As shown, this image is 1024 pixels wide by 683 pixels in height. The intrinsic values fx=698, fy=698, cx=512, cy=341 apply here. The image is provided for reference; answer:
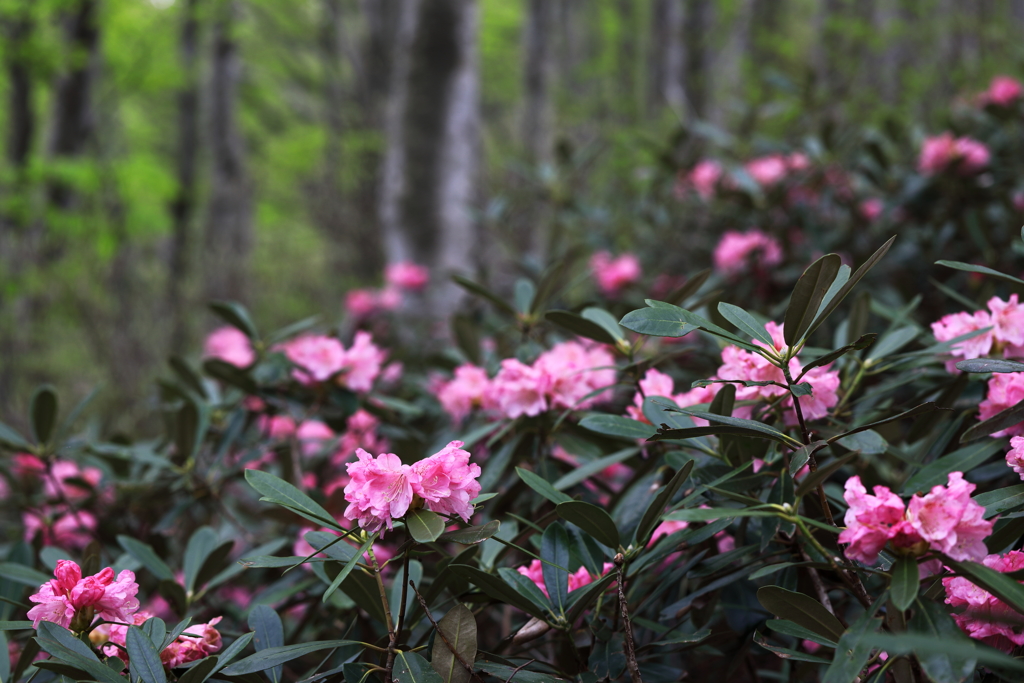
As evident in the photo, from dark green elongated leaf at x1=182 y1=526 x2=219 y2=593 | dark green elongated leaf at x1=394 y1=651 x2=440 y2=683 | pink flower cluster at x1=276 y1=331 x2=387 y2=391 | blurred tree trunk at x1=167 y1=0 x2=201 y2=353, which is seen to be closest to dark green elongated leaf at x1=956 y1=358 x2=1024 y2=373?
dark green elongated leaf at x1=394 y1=651 x2=440 y2=683

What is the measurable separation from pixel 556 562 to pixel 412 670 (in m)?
0.22

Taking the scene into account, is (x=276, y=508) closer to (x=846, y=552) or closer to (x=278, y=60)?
(x=846, y=552)

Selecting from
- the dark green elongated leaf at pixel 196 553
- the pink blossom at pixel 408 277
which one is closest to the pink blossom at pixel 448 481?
the dark green elongated leaf at pixel 196 553

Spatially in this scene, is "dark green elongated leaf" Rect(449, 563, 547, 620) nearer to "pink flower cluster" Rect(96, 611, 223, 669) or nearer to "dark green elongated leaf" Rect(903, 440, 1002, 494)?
"pink flower cluster" Rect(96, 611, 223, 669)

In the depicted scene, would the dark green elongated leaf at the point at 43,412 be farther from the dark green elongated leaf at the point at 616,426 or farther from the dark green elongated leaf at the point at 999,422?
the dark green elongated leaf at the point at 999,422

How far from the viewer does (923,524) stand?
699 millimetres

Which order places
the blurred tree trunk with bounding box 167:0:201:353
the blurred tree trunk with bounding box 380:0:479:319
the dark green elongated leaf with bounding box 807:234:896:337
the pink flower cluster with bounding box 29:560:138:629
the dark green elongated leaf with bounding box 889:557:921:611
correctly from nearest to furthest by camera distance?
the dark green elongated leaf with bounding box 889:557:921:611, the dark green elongated leaf with bounding box 807:234:896:337, the pink flower cluster with bounding box 29:560:138:629, the blurred tree trunk with bounding box 380:0:479:319, the blurred tree trunk with bounding box 167:0:201:353

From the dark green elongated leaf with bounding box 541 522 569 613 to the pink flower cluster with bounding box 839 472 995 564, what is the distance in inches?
13.2

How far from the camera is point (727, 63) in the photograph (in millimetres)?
7145

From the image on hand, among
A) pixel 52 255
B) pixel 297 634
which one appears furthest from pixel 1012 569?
pixel 52 255

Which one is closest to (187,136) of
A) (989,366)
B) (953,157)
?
(953,157)

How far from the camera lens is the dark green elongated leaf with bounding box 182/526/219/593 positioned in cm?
116

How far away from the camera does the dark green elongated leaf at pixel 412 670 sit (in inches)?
30.8

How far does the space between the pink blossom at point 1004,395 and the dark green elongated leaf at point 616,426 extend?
0.43m
